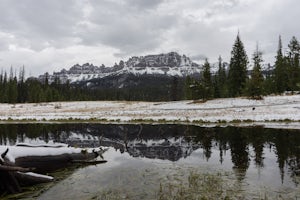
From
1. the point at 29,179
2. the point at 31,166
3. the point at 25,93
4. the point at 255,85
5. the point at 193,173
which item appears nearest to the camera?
the point at 29,179

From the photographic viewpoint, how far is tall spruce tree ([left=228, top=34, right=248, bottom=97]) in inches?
2589

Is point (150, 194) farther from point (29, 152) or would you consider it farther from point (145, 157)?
point (145, 157)

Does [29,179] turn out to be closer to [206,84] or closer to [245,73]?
[206,84]

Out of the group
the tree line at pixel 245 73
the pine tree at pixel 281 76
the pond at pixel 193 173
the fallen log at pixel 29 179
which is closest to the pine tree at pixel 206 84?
the tree line at pixel 245 73

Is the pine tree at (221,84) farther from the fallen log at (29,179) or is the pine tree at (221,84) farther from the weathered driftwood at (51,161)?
the fallen log at (29,179)

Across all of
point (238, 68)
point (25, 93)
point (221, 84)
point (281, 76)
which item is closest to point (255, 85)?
point (238, 68)

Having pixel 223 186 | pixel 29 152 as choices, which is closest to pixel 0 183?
pixel 29 152

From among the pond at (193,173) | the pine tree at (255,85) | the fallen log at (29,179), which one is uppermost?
the pine tree at (255,85)

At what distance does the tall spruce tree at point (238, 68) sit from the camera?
65750 mm

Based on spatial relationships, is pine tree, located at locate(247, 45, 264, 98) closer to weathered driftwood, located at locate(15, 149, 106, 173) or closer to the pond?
the pond

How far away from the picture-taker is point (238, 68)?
2584 inches

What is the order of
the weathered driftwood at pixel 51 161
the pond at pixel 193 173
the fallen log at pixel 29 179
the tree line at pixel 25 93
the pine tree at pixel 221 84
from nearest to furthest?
1. the pond at pixel 193 173
2. the fallen log at pixel 29 179
3. the weathered driftwood at pixel 51 161
4. the pine tree at pixel 221 84
5. the tree line at pixel 25 93

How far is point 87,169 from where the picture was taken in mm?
13609

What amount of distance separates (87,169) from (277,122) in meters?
26.1
